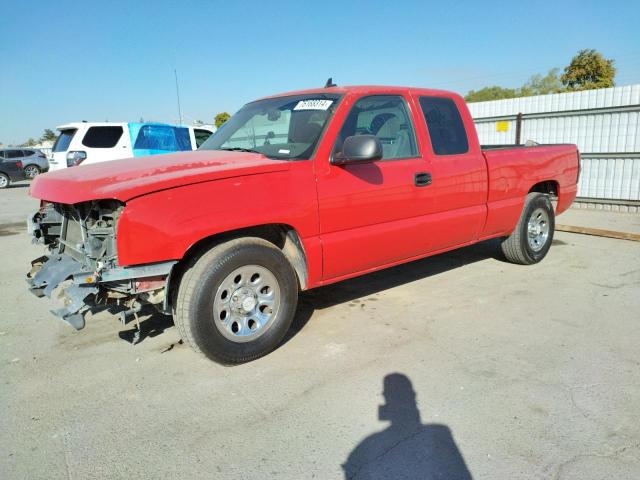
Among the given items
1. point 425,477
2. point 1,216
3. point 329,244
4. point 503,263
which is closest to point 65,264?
point 329,244

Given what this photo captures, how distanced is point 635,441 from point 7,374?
3.92m

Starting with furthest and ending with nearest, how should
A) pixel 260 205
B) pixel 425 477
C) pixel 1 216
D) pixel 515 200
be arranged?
1. pixel 1 216
2. pixel 515 200
3. pixel 260 205
4. pixel 425 477

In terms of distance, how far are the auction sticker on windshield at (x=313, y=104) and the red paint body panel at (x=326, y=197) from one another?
0.41 ft

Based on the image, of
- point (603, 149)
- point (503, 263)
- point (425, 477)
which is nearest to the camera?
point (425, 477)

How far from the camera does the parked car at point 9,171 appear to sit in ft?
70.6

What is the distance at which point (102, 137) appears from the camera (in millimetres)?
10891

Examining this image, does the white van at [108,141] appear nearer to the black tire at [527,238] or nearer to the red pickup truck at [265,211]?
the red pickup truck at [265,211]

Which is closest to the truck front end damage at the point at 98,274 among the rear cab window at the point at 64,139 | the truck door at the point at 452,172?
the truck door at the point at 452,172

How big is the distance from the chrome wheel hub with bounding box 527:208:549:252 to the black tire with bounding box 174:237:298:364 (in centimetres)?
349

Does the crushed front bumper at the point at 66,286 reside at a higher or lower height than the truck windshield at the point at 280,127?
lower

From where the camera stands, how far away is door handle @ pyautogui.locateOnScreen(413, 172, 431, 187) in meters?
4.02

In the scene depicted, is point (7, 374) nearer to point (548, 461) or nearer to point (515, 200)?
point (548, 461)

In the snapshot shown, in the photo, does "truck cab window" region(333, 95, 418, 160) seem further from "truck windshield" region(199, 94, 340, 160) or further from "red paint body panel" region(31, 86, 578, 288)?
"truck windshield" region(199, 94, 340, 160)

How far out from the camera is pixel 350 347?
3559 millimetres
